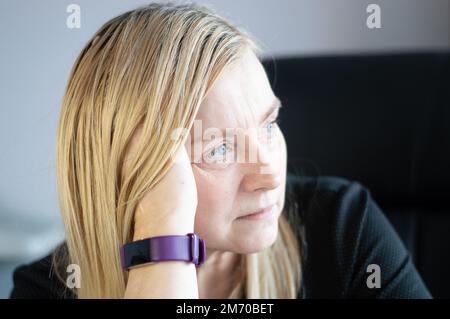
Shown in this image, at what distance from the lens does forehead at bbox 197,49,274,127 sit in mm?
746

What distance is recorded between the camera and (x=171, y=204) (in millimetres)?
711

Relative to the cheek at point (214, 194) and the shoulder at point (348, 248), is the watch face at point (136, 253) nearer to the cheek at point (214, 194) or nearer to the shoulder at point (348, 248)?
the cheek at point (214, 194)

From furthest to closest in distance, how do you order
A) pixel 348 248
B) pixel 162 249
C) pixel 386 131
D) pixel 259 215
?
pixel 386 131 < pixel 348 248 < pixel 259 215 < pixel 162 249

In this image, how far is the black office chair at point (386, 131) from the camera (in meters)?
1.06

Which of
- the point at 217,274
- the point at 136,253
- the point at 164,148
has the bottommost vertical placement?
the point at 217,274

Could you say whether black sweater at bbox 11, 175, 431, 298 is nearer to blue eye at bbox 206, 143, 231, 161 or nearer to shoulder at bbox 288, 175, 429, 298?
shoulder at bbox 288, 175, 429, 298

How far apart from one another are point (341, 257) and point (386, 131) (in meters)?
0.26

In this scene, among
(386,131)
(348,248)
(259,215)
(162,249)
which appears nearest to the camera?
(162,249)

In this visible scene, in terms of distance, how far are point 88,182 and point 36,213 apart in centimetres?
18

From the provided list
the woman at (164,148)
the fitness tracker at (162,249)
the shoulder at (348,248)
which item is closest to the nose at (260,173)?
the woman at (164,148)

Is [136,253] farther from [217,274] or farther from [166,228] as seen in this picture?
[217,274]

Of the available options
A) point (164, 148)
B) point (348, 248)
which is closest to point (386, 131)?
point (348, 248)

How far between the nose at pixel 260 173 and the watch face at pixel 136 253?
0.15 m

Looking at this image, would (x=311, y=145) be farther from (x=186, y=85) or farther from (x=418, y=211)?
(x=186, y=85)
